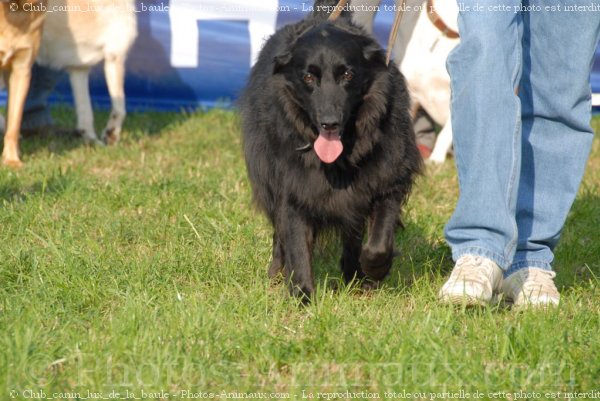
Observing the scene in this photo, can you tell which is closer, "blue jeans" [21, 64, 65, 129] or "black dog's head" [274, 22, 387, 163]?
"black dog's head" [274, 22, 387, 163]

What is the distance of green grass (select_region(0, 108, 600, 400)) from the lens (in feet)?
7.84

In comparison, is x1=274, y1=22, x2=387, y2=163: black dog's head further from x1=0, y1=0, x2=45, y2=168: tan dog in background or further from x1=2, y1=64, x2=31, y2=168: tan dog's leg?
x1=2, y1=64, x2=31, y2=168: tan dog's leg

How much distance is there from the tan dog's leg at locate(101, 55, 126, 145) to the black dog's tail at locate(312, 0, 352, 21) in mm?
2970

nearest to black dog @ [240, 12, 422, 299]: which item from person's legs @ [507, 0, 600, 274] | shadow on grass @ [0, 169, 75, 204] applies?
person's legs @ [507, 0, 600, 274]

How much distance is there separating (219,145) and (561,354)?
3911 millimetres

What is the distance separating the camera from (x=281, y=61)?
10.3ft

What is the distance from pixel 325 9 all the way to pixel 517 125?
1079 mm

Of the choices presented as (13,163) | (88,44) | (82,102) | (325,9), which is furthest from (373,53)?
(82,102)

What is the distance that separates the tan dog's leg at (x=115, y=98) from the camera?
639 cm

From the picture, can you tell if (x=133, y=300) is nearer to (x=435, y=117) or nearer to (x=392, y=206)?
(x=392, y=206)

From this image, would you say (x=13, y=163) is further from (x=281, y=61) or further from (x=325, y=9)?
(x=281, y=61)

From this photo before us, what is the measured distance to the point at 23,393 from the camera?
2.25m

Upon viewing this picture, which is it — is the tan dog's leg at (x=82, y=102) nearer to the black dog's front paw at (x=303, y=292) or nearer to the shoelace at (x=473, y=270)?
the black dog's front paw at (x=303, y=292)

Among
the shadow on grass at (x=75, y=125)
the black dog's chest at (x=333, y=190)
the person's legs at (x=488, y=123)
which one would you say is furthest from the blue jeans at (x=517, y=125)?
the shadow on grass at (x=75, y=125)
